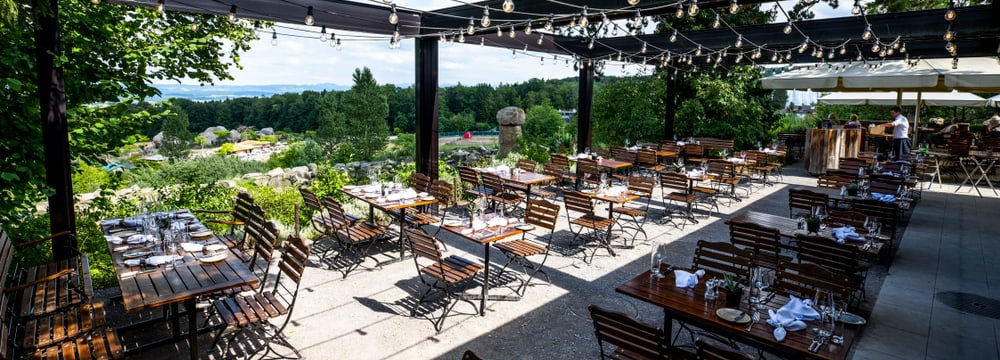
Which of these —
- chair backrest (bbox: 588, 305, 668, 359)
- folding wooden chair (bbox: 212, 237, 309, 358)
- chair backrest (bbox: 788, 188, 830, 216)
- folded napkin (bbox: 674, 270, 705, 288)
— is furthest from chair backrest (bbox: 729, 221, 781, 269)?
folding wooden chair (bbox: 212, 237, 309, 358)

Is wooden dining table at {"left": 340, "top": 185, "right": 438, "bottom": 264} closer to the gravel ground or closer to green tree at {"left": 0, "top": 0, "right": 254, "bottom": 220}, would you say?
the gravel ground

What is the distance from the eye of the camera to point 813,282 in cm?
396

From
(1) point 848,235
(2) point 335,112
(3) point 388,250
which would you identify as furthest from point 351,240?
(2) point 335,112

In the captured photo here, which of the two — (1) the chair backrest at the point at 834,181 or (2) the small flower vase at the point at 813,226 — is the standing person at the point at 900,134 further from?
(2) the small flower vase at the point at 813,226

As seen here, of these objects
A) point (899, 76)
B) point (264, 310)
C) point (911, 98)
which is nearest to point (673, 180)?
point (899, 76)

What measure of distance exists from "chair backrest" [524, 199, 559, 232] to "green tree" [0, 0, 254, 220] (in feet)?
14.8

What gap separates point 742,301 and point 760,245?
87.5 inches

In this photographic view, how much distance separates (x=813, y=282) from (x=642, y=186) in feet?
14.2

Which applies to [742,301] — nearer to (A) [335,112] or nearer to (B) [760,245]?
(B) [760,245]

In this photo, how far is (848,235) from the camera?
5.40 m

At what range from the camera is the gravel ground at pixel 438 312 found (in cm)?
441

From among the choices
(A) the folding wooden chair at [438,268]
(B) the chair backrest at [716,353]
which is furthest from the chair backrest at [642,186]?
(B) the chair backrest at [716,353]

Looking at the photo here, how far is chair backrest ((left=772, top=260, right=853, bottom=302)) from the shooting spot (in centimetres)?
381

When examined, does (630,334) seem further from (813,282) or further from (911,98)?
(911,98)
